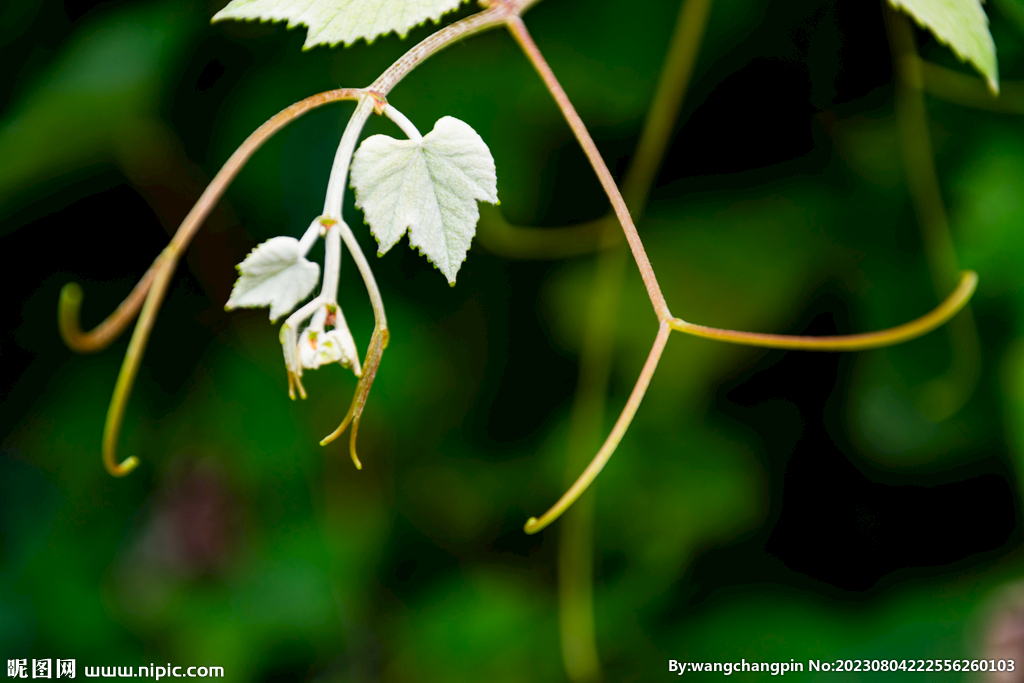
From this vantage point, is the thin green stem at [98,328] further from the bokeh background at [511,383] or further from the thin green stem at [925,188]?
the thin green stem at [925,188]

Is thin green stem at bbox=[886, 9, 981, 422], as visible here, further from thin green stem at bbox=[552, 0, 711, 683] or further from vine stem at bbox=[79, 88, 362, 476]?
vine stem at bbox=[79, 88, 362, 476]

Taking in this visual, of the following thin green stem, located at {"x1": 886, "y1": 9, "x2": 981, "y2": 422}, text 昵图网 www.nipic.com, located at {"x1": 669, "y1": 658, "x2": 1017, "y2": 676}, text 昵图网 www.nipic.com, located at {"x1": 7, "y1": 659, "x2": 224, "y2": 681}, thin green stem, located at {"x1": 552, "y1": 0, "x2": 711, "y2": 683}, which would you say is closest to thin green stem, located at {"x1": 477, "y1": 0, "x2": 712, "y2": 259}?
thin green stem, located at {"x1": 552, "y1": 0, "x2": 711, "y2": 683}

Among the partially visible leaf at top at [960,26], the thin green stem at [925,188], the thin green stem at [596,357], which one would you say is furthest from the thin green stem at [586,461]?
the partially visible leaf at top at [960,26]

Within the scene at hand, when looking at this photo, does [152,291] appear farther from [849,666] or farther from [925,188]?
[849,666]

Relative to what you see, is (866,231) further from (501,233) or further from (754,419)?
(501,233)

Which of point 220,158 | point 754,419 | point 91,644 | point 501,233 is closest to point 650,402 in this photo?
point 754,419

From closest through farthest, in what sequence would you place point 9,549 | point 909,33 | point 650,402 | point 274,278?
point 274,278, point 909,33, point 650,402, point 9,549
